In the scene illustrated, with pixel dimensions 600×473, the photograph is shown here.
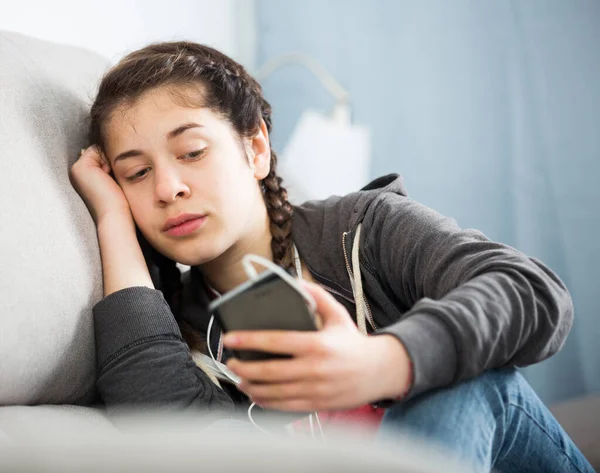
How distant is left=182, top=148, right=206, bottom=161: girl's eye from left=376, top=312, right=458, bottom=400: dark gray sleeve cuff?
45 centimetres

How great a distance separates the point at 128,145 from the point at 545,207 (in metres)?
1.41

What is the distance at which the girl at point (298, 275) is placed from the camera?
23.8 inches

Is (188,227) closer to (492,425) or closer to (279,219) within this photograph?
(279,219)

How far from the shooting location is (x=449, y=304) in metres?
0.65

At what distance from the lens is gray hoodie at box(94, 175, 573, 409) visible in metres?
0.63

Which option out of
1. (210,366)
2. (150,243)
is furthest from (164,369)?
(150,243)

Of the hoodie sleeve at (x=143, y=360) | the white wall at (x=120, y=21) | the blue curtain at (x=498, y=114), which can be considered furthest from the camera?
the blue curtain at (x=498, y=114)

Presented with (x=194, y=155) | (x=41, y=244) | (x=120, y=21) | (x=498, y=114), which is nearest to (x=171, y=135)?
(x=194, y=155)

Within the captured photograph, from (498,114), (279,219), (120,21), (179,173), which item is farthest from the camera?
(498,114)

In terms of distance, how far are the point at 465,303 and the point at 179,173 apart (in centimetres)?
47

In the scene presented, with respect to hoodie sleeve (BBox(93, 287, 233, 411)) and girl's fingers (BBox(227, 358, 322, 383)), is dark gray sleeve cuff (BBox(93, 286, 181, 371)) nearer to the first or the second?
hoodie sleeve (BBox(93, 287, 233, 411))

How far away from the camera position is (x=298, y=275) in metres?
1.02

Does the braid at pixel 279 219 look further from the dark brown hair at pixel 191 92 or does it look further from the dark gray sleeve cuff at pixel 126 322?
the dark gray sleeve cuff at pixel 126 322

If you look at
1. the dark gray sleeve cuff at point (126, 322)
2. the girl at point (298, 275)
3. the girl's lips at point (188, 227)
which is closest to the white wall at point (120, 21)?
the girl at point (298, 275)
